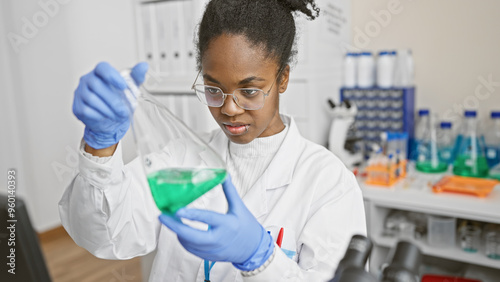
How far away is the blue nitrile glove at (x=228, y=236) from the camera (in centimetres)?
67

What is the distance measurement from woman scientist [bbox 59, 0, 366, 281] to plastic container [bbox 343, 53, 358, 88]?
4.45 feet

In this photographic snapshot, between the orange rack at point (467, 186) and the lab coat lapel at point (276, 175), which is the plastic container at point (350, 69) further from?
the lab coat lapel at point (276, 175)

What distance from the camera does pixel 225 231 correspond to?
0.71 m

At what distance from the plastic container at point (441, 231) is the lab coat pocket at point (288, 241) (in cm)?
119

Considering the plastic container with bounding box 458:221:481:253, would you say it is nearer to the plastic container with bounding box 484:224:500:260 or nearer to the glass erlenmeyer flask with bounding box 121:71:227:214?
the plastic container with bounding box 484:224:500:260

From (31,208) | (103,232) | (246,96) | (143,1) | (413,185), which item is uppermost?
(143,1)

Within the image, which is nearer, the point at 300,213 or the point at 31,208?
the point at 300,213

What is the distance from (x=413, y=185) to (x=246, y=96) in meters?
1.35

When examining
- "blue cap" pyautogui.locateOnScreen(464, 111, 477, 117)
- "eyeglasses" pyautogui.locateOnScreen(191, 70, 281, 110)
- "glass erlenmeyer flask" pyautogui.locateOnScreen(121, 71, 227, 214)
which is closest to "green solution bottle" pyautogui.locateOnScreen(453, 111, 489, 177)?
"blue cap" pyautogui.locateOnScreen(464, 111, 477, 117)

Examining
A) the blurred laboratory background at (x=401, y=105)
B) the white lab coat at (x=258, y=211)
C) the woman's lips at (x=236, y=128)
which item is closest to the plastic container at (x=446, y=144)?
the blurred laboratory background at (x=401, y=105)

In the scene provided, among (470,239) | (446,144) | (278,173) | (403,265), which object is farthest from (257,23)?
(446,144)

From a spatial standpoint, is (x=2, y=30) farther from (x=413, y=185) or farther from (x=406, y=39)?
(x=413, y=185)

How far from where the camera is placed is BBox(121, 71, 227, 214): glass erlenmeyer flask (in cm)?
65

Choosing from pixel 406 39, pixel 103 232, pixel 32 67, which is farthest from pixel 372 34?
pixel 32 67
